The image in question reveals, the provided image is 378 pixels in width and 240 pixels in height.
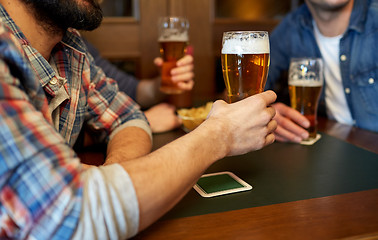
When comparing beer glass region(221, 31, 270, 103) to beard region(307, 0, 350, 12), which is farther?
beard region(307, 0, 350, 12)

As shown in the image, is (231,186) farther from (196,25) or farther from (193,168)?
(196,25)

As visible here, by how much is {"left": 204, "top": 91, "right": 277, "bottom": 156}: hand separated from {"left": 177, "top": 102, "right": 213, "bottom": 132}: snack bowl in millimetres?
490

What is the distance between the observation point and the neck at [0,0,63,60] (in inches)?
41.6

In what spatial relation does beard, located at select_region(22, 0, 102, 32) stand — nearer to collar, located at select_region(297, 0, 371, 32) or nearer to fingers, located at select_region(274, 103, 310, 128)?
fingers, located at select_region(274, 103, 310, 128)

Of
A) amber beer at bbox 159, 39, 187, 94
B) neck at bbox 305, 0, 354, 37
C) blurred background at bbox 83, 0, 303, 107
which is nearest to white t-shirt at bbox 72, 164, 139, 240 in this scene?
amber beer at bbox 159, 39, 187, 94

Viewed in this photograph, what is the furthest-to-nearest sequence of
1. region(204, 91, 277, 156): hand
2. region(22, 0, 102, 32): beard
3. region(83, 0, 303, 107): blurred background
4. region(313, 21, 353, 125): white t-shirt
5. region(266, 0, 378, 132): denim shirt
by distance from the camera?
region(83, 0, 303, 107): blurred background → region(313, 21, 353, 125): white t-shirt → region(266, 0, 378, 132): denim shirt → region(22, 0, 102, 32): beard → region(204, 91, 277, 156): hand

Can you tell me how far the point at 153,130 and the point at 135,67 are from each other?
1448mm

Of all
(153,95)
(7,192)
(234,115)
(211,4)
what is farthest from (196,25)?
(7,192)

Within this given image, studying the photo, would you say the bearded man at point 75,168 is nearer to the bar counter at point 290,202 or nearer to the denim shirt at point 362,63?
the bar counter at point 290,202

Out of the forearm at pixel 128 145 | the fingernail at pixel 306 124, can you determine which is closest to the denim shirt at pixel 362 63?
the fingernail at pixel 306 124

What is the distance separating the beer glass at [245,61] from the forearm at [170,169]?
22cm

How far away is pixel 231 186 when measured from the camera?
2.98 ft

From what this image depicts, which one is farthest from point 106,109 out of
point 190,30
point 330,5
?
point 190,30

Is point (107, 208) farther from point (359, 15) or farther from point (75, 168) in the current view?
point (359, 15)
